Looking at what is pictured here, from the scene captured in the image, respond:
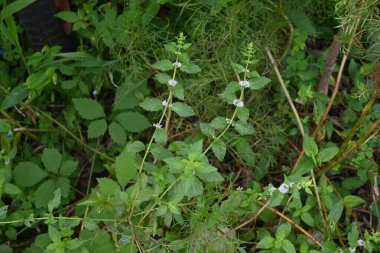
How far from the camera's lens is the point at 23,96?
2.12m

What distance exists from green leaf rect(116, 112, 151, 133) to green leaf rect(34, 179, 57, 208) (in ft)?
1.22

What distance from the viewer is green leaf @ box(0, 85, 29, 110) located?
208 centimetres

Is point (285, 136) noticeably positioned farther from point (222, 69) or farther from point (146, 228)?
point (146, 228)

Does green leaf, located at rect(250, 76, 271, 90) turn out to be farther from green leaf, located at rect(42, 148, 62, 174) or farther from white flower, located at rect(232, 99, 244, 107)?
green leaf, located at rect(42, 148, 62, 174)

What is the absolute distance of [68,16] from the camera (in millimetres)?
2191

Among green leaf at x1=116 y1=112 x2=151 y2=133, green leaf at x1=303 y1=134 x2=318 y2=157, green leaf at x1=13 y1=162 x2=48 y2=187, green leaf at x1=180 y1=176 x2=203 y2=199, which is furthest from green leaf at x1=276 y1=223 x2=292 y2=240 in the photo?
green leaf at x1=13 y1=162 x2=48 y2=187

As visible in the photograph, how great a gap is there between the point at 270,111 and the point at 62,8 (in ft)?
3.55

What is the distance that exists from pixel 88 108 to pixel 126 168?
0.49 meters

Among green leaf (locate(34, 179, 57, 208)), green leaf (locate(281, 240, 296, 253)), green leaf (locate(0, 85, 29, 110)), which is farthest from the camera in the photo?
green leaf (locate(0, 85, 29, 110))

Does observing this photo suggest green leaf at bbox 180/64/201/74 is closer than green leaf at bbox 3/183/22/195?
Yes

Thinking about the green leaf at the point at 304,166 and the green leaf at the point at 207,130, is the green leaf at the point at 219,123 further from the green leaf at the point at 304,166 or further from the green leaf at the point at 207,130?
the green leaf at the point at 304,166

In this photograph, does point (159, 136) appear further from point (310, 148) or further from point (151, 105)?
point (310, 148)

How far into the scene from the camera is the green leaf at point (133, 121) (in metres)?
2.09

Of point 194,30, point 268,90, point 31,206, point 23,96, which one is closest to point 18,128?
point 23,96
